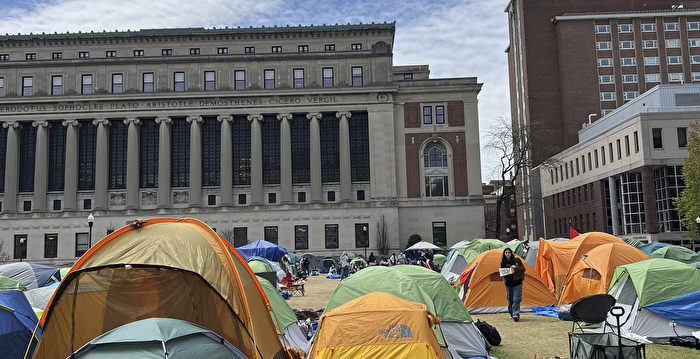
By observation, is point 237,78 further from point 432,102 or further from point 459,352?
point 459,352

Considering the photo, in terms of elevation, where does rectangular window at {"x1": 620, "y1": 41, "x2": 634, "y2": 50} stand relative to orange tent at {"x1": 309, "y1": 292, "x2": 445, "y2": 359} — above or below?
above

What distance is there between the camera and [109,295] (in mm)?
10562

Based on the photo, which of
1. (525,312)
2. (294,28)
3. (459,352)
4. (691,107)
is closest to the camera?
(459,352)

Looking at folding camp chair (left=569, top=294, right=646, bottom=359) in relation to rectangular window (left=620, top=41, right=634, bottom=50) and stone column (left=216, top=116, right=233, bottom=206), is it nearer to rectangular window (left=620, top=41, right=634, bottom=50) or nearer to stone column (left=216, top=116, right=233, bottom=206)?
stone column (left=216, top=116, right=233, bottom=206)

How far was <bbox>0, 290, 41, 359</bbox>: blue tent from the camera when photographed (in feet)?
35.3

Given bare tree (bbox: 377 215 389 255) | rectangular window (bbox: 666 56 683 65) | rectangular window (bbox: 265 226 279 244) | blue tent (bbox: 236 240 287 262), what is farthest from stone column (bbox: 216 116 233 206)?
rectangular window (bbox: 666 56 683 65)

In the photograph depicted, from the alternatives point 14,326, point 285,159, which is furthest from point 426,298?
point 285,159

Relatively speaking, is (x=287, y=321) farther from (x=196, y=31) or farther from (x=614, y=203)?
(x=196, y=31)

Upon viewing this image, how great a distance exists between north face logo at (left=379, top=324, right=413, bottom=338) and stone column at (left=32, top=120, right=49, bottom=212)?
2248 inches

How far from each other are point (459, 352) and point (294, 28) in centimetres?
5618

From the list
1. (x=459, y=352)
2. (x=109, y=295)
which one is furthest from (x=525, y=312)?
(x=109, y=295)

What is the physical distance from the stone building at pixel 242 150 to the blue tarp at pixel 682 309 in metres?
43.4

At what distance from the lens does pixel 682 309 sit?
13602 mm

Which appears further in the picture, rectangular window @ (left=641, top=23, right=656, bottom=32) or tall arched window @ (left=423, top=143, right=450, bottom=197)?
rectangular window @ (left=641, top=23, right=656, bottom=32)
